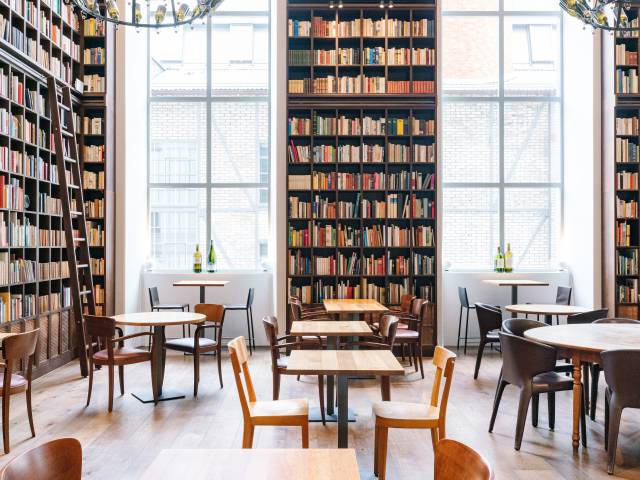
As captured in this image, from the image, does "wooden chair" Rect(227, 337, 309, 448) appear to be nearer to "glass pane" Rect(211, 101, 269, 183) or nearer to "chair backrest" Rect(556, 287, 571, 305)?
"chair backrest" Rect(556, 287, 571, 305)

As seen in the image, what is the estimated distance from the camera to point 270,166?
Answer: 9188 millimetres

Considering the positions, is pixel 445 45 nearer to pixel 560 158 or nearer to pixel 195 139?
pixel 560 158

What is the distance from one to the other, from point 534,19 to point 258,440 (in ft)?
26.4

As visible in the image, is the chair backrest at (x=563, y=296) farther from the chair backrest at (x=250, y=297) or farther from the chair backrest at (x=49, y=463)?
the chair backrest at (x=49, y=463)

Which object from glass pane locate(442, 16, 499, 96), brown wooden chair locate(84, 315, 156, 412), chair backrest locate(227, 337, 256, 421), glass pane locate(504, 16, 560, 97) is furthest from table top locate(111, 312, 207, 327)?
glass pane locate(504, 16, 560, 97)

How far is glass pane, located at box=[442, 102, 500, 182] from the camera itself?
9.18 m

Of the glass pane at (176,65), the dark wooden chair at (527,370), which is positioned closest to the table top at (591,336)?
the dark wooden chair at (527,370)

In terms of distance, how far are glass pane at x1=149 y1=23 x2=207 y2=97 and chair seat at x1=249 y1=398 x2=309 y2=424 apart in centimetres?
677

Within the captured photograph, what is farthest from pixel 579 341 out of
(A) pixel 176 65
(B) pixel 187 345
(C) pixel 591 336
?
(A) pixel 176 65

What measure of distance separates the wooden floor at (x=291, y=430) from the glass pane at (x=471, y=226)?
3.04m

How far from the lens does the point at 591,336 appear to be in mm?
4289

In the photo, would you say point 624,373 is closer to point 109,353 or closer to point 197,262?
point 109,353

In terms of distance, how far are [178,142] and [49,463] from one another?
8016 mm

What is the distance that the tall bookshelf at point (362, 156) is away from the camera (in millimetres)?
8141
